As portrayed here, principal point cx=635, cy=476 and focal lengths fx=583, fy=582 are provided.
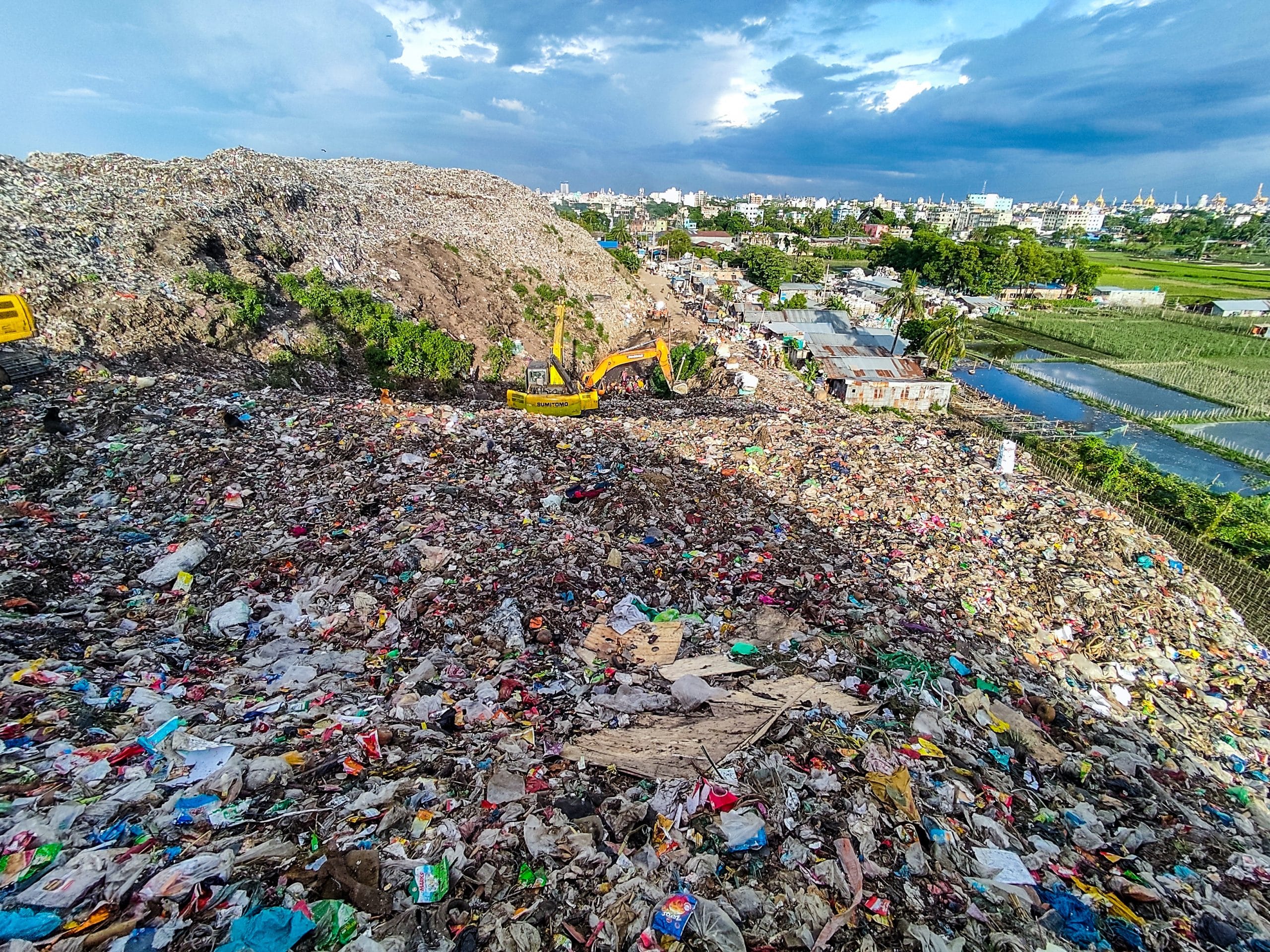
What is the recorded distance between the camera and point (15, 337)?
22.4ft

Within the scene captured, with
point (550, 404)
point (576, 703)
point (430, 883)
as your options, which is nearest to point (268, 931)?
point (430, 883)

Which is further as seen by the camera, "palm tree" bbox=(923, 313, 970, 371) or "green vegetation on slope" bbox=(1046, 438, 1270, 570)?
"palm tree" bbox=(923, 313, 970, 371)

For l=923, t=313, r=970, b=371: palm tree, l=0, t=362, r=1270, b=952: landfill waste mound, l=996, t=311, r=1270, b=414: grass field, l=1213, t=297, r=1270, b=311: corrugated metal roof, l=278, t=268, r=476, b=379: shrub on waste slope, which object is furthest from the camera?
l=1213, t=297, r=1270, b=311: corrugated metal roof

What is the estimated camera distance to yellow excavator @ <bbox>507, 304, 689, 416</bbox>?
10.8 metres

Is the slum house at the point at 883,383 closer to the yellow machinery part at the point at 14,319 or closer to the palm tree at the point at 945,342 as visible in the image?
the palm tree at the point at 945,342

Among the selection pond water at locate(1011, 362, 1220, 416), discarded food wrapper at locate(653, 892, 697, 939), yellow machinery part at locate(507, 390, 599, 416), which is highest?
yellow machinery part at locate(507, 390, 599, 416)

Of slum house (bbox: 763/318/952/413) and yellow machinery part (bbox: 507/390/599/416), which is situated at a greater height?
yellow machinery part (bbox: 507/390/599/416)

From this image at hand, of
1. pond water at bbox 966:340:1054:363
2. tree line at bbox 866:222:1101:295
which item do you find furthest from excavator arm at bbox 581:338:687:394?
tree line at bbox 866:222:1101:295

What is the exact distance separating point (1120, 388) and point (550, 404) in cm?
2211

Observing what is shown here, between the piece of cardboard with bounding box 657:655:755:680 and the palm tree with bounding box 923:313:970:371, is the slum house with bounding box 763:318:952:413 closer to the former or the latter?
the palm tree with bounding box 923:313:970:371

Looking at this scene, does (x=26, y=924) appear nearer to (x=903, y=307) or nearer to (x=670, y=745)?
(x=670, y=745)

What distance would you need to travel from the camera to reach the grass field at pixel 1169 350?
68.2 feet

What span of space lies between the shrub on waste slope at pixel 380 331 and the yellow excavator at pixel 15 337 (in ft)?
18.0

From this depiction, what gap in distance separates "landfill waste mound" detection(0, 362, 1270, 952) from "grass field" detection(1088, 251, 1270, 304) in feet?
149
